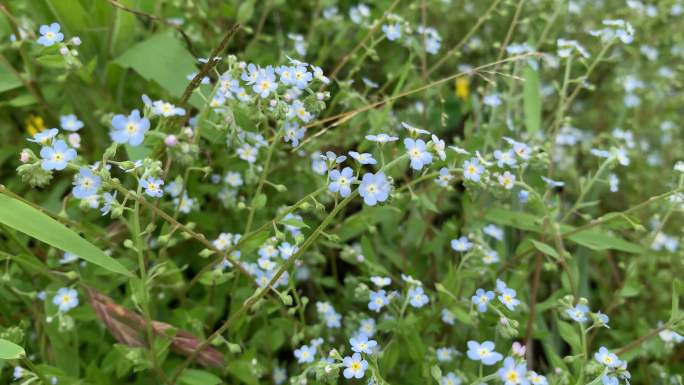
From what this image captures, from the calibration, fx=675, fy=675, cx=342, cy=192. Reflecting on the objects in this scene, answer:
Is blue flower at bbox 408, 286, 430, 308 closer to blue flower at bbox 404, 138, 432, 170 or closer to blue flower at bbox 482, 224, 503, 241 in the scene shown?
blue flower at bbox 482, 224, 503, 241

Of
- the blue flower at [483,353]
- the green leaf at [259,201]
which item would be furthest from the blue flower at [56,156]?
the blue flower at [483,353]

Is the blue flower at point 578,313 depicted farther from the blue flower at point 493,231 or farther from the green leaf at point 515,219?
the blue flower at point 493,231

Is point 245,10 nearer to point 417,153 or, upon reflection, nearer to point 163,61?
point 163,61

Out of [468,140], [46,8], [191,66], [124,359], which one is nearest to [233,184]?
[191,66]

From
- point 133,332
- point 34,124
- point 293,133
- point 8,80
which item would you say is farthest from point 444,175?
point 34,124

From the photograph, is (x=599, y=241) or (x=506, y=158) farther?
(x=599, y=241)

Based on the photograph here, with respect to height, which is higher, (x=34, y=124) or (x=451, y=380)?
(x=34, y=124)

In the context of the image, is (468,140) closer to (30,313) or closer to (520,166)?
(520,166)
